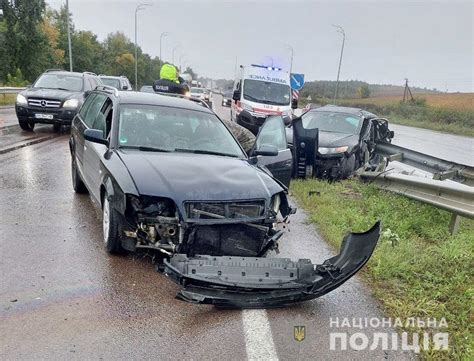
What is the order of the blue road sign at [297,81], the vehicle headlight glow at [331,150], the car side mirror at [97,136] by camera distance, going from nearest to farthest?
1. the car side mirror at [97,136]
2. the vehicle headlight glow at [331,150]
3. the blue road sign at [297,81]

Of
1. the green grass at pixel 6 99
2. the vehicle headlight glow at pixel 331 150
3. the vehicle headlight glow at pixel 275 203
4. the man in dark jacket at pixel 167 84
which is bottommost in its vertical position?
the green grass at pixel 6 99

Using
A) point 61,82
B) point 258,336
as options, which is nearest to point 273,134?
point 258,336

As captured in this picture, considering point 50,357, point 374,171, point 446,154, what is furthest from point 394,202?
point 446,154

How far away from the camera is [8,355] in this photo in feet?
9.36

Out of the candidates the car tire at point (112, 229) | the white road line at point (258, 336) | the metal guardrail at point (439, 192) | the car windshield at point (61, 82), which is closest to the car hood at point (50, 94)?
the car windshield at point (61, 82)

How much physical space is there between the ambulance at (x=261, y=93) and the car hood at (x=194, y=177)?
12362mm

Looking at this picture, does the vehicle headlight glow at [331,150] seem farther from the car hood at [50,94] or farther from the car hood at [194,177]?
the car hood at [50,94]

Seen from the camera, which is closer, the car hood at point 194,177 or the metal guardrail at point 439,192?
the car hood at point 194,177

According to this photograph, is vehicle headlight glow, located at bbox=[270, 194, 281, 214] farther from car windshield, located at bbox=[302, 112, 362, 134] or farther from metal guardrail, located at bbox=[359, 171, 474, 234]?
car windshield, located at bbox=[302, 112, 362, 134]

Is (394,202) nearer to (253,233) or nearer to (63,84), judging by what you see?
(253,233)

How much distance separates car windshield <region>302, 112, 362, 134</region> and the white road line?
25.0 ft

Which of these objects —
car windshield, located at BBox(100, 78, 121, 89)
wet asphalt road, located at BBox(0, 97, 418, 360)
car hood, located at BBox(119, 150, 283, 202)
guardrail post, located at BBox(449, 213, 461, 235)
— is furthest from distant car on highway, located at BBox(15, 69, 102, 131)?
guardrail post, located at BBox(449, 213, 461, 235)

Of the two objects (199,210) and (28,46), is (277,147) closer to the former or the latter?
(199,210)

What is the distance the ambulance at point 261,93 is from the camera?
17250 millimetres
